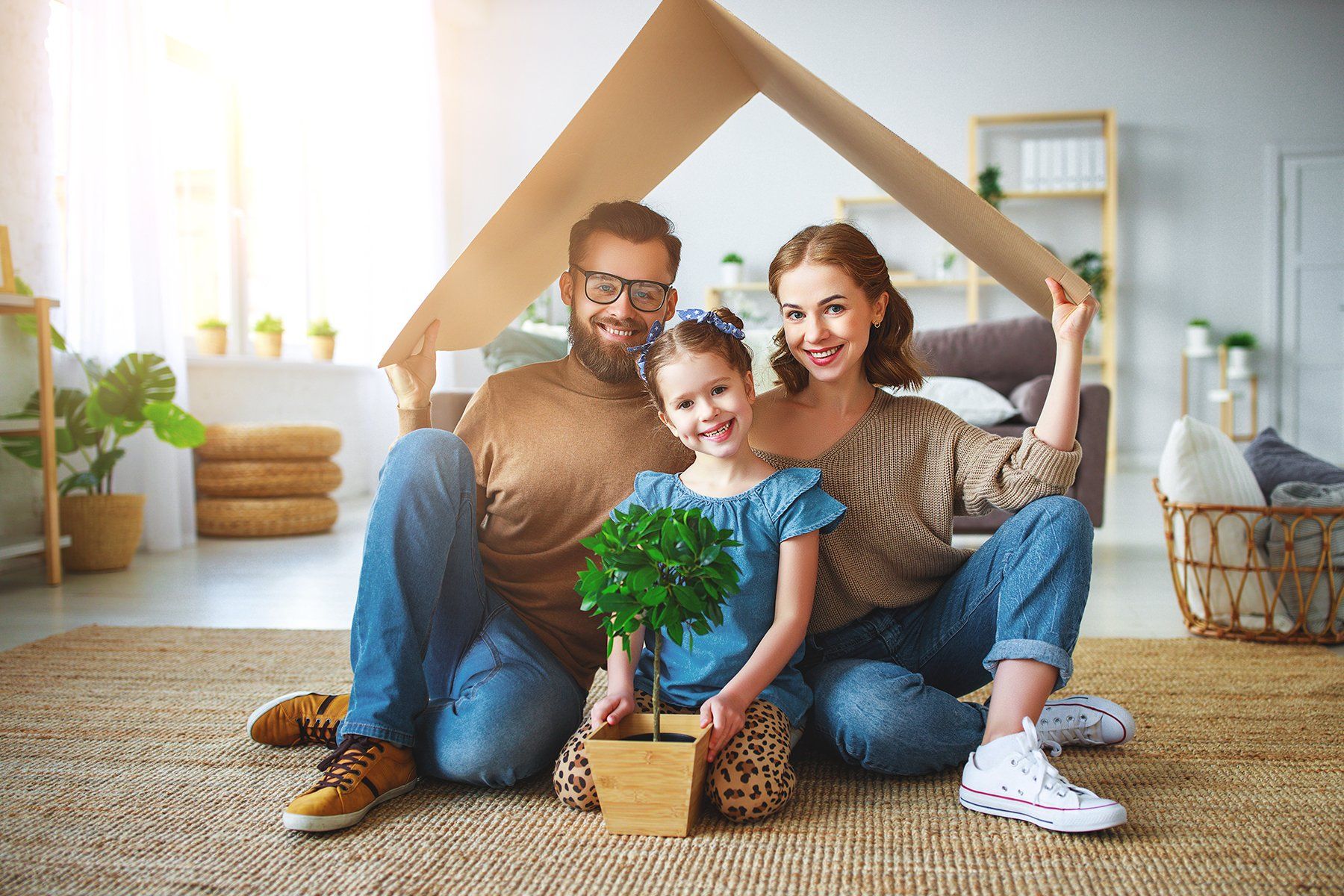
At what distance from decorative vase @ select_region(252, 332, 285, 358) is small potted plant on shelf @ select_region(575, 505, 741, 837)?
4061mm

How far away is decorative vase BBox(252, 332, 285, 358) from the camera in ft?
15.6

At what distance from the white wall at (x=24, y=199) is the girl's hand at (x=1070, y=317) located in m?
3.11

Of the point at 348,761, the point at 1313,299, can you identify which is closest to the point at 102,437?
the point at 348,761

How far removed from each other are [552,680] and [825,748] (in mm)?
401

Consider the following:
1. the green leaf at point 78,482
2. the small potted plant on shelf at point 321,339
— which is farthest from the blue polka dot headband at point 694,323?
the small potted plant on shelf at point 321,339

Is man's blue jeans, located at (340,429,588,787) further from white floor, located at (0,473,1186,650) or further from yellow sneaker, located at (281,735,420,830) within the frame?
white floor, located at (0,473,1186,650)

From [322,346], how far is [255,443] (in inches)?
47.0

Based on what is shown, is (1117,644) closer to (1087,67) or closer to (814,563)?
(814,563)

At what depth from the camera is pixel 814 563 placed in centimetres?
128

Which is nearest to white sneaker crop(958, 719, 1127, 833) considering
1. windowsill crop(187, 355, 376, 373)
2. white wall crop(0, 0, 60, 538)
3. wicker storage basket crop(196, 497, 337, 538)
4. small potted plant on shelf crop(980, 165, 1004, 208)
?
white wall crop(0, 0, 60, 538)

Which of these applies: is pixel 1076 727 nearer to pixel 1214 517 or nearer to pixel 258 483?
pixel 1214 517

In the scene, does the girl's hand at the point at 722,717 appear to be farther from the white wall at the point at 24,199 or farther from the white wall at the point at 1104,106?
the white wall at the point at 1104,106

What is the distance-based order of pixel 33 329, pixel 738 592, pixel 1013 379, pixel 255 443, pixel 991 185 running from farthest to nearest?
1. pixel 991 185
2. pixel 255 443
3. pixel 1013 379
4. pixel 33 329
5. pixel 738 592

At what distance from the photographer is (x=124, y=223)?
11.5 ft
